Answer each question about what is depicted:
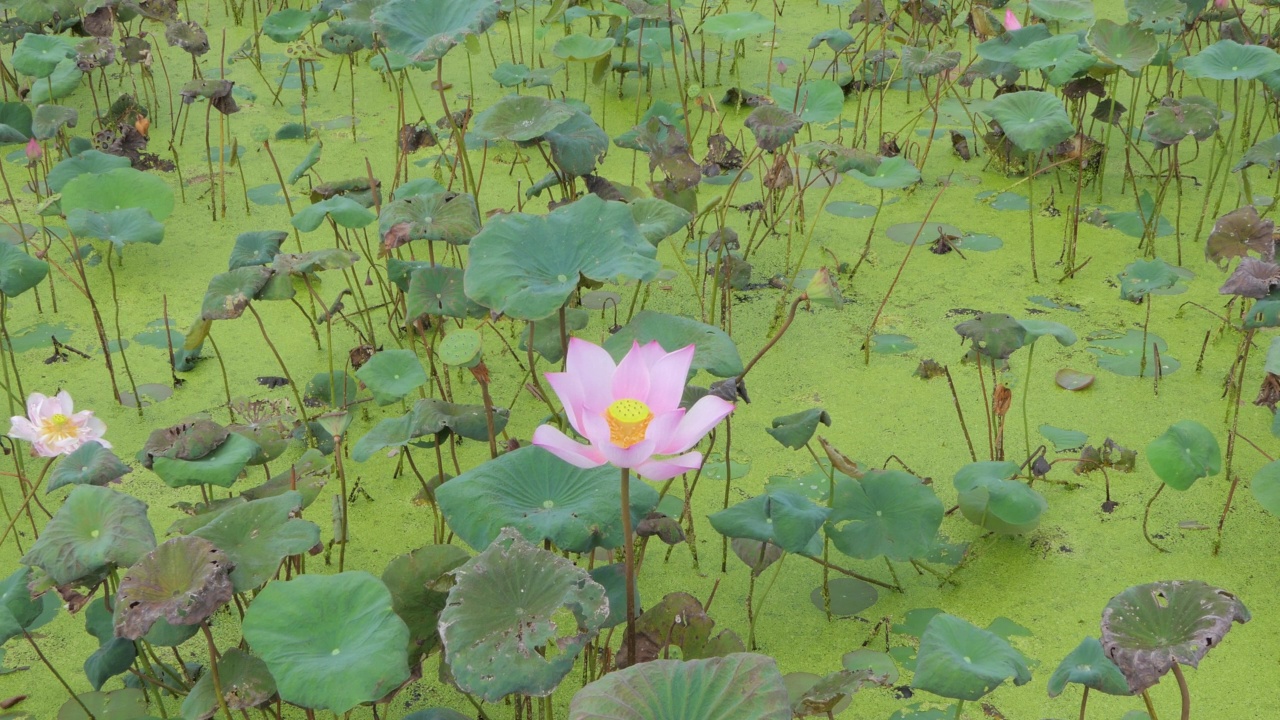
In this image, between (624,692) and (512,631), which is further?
(512,631)

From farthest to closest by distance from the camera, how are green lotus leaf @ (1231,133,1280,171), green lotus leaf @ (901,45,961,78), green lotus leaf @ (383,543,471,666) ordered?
green lotus leaf @ (901,45,961,78)
green lotus leaf @ (1231,133,1280,171)
green lotus leaf @ (383,543,471,666)

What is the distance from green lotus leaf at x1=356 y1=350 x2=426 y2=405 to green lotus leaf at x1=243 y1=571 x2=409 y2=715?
0.61 meters

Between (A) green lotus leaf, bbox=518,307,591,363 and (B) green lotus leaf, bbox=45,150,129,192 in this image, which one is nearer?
(A) green lotus leaf, bbox=518,307,591,363

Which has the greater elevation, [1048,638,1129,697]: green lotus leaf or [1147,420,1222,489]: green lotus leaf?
[1048,638,1129,697]: green lotus leaf

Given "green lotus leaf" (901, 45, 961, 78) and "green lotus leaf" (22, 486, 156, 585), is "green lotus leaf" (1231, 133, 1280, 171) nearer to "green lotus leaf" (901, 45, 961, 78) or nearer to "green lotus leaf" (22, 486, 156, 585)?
"green lotus leaf" (901, 45, 961, 78)

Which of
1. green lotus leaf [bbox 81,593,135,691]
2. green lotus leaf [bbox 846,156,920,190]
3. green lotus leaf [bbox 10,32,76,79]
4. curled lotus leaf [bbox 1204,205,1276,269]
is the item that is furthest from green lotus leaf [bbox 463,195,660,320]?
green lotus leaf [bbox 10,32,76,79]

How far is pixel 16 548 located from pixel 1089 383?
6.30 feet

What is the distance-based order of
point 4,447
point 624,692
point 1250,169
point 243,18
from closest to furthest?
point 624,692 → point 4,447 → point 1250,169 → point 243,18

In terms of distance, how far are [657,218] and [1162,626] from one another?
1.10 metres

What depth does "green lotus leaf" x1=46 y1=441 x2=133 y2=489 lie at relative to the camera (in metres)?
1.62

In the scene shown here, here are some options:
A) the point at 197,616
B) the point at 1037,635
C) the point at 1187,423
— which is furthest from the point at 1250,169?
the point at 197,616

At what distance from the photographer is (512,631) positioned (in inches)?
50.3

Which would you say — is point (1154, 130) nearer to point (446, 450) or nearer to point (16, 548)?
point (446, 450)

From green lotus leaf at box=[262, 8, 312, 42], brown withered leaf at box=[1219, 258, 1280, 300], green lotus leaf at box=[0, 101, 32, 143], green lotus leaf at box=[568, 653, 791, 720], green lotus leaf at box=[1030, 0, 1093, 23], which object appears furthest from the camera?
green lotus leaf at box=[262, 8, 312, 42]
